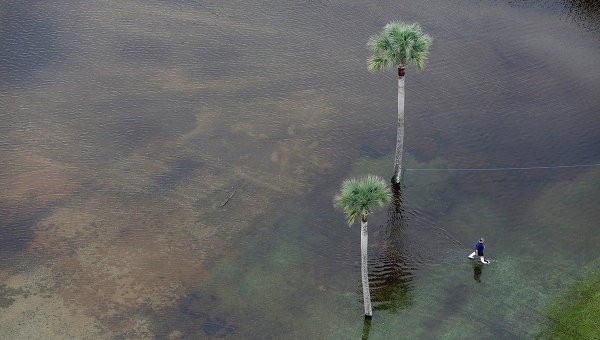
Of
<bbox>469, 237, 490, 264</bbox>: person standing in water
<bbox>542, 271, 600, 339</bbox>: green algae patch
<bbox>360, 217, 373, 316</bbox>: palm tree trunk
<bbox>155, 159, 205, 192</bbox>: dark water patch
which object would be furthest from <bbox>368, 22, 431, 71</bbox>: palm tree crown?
<bbox>542, 271, 600, 339</bbox>: green algae patch

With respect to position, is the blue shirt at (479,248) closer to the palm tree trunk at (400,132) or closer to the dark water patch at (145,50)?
the palm tree trunk at (400,132)

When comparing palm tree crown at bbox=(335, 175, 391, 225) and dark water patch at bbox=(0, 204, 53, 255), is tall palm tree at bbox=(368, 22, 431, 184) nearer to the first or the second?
palm tree crown at bbox=(335, 175, 391, 225)

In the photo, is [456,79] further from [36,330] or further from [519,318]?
[36,330]

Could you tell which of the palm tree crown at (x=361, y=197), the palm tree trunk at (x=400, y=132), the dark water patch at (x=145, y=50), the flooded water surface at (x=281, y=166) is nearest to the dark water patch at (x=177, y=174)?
the flooded water surface at (x=281, y=166)

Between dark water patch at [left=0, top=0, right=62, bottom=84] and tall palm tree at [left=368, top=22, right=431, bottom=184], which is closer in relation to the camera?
tall palm tree at [left=368, top=22, right=431, bottom=184]

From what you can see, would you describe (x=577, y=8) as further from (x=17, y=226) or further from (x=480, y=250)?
(x=17, y=226)
